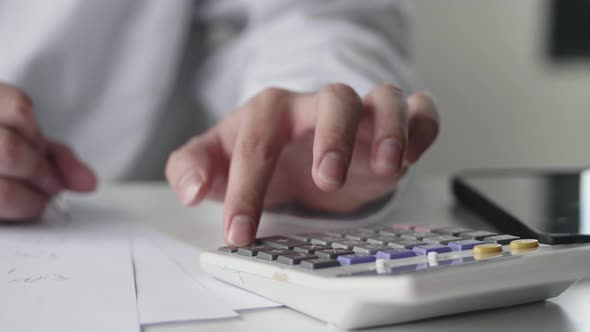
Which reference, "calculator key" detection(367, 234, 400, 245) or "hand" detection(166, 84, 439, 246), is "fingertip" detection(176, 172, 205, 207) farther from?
"calculator key" detection(367, 234, 400, 245)

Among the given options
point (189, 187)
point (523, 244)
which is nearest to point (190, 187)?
point (189, 187)

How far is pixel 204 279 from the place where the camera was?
0.30 meters

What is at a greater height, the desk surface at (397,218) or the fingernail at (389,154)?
the fingernail at (389,154)

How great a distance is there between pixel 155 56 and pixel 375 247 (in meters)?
0.57

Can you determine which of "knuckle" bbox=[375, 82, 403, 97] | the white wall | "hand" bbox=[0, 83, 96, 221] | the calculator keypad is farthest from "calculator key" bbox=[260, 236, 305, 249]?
the white wall

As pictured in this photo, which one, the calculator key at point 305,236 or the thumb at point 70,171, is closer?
the calculator key at point 305,236

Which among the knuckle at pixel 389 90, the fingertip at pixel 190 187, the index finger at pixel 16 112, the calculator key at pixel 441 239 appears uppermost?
the knuckle at pixel 389 90

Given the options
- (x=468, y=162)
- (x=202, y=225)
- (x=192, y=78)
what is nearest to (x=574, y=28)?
(x=468, y=162)

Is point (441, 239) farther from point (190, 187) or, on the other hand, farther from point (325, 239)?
point (190, 187)

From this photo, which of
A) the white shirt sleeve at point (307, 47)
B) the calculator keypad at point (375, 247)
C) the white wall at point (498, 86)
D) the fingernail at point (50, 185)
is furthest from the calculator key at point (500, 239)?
the white wall at point (498, 86)

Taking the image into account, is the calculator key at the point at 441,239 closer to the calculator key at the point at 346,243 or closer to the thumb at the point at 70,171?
the calculator key at the point at 346,243

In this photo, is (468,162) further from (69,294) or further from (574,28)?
(69,294)

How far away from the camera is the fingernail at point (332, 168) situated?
0.99ft

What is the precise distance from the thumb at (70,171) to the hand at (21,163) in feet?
0.05
